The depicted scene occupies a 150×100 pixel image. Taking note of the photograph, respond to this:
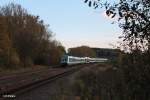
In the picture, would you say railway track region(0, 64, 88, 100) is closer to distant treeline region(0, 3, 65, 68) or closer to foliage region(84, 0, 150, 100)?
foliage region(84, 0, 150, 100)

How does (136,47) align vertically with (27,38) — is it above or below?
below

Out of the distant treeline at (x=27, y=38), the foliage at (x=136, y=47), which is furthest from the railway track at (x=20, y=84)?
the distant treeline at (x=27, y=38)

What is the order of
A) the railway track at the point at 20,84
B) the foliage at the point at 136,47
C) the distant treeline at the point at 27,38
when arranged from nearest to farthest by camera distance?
the foliage at the point at 136,47 → the railway track at the point at 20,84 → the distant treeline at the point at 27,38

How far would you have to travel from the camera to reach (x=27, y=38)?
9425cm

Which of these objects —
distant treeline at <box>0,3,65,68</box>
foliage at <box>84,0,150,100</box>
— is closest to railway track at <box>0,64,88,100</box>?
foliage at <box>84,0,150,100</box>

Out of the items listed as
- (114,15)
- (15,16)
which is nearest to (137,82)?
(114,15)

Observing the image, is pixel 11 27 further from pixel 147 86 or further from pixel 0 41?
pixel 147 86

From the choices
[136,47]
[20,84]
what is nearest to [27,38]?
[20,84]

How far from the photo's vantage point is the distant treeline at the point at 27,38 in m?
89.6

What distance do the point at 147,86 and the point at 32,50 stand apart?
280ft

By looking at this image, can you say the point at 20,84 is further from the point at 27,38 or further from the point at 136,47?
the point at 27,38

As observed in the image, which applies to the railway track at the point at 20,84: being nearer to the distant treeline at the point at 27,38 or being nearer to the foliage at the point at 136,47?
the foliage at the point at 136,47

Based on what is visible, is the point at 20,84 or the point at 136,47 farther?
the point at 20,84

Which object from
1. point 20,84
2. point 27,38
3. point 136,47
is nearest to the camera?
point 136,47
